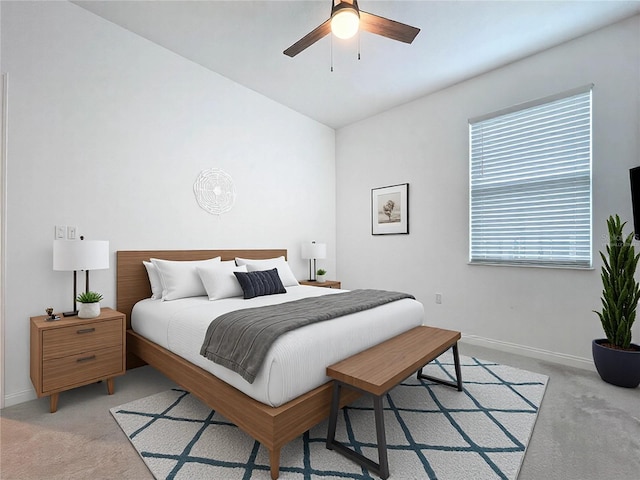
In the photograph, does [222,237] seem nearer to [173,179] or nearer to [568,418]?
[173,179]

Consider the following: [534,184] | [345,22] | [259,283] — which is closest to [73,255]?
[259,283]

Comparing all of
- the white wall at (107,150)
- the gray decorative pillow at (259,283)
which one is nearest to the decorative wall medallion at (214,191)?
the white wall at (107,150)

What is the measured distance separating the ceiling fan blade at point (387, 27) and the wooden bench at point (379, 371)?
216 centimetres

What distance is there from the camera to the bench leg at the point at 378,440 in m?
1.58

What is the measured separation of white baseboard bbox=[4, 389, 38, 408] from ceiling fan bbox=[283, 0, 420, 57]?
132 inches

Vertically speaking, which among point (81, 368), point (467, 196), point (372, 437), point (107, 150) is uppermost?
point (107, 150)

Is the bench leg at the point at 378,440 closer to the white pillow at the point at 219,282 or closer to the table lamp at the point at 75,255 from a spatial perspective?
the white pillow at the point at 219,282

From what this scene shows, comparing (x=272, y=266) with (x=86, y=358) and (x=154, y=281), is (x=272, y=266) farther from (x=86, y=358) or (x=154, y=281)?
(x=86, y=358)

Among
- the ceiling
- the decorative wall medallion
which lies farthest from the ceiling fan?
the decorative wall medallion

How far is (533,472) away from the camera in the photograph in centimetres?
164

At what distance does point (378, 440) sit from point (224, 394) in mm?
868

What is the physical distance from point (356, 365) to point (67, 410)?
2.06 meters

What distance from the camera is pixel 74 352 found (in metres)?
2.27

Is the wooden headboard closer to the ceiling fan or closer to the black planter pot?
the ceiling fan
